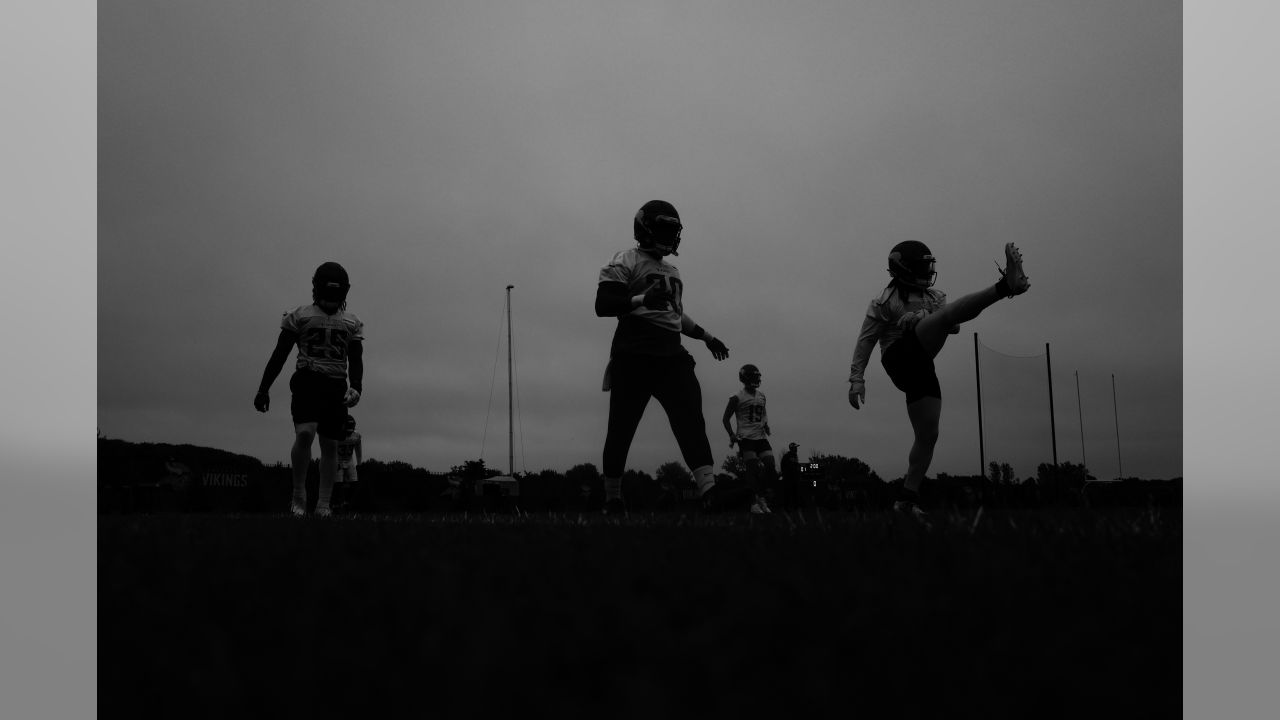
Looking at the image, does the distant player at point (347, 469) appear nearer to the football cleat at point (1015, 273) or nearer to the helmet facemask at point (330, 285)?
the helmet facemask at point (330, 285)

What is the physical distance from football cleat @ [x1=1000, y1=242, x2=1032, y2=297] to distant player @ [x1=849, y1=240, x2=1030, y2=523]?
24 cm

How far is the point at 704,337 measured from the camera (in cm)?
665

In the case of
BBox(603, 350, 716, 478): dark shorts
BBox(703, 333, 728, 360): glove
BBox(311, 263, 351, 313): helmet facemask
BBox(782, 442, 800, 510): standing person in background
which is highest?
BBox(311, 263, 351, 313): helmet facemask

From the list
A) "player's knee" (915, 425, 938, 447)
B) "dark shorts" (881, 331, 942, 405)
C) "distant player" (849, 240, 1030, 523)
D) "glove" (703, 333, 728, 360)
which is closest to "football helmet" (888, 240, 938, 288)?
"distant player" (849, 240, 1030, 523)

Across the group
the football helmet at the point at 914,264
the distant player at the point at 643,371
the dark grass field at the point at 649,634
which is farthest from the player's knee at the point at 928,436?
the dark grass field at the point at 649,634

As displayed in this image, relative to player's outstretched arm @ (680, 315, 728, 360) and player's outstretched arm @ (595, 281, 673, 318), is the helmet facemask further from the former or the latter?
player's outstretched arm @ (680, 315, 728, 360)

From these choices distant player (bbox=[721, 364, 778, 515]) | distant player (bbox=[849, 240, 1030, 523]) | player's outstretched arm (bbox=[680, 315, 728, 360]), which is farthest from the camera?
distant player (bbox=[721, 364, 778, 515])

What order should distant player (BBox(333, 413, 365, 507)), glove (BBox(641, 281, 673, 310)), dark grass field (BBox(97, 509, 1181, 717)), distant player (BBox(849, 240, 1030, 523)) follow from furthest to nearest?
distant player (BBox(333, 413, 365, 507))
glove (BBox(641, 281, 673, 310))
distant player (BBox(849, 240, 1030, 523))
dark grass field (BBox(97, 509, 1181, 717))

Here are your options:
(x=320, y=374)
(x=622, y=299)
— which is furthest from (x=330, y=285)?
(x=622, y=299)

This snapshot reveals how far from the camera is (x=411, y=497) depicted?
9.41 metres

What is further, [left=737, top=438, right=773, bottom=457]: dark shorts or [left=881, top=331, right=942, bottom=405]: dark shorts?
[left=737, top=438, right=773, bottom=457]: dark shorts

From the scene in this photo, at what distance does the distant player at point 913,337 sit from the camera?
17.8 feet

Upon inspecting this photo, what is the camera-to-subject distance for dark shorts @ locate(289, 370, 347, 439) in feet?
23.3
